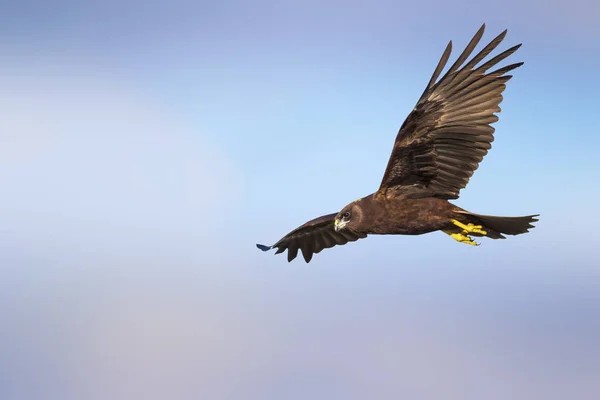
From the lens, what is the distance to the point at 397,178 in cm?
1037

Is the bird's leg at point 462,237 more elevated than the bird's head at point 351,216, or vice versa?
the bird's head at point 351,216

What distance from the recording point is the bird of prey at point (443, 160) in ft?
31.2

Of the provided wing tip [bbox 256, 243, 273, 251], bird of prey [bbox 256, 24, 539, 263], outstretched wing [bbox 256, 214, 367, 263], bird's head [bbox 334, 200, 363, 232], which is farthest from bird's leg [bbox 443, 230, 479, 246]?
wing tip [bbox 256, 243, 273, 251]

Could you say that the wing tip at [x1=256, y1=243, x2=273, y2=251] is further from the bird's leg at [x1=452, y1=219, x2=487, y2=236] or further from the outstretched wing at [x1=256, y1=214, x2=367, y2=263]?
the bird's leg at [x1=452, y1=219, x2=487, y2=236]

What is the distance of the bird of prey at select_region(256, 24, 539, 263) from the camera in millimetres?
9500

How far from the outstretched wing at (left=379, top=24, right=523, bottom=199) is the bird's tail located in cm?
62

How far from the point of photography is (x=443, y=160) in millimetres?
10086

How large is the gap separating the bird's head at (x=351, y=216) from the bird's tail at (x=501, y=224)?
5.86 ft

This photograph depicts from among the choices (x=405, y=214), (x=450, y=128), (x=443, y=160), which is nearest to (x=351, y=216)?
(x=405, y=214)

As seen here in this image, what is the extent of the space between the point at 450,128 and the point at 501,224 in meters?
1.76

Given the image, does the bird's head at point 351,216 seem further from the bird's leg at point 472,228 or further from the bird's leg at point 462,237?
the bird's leg at point 472,228

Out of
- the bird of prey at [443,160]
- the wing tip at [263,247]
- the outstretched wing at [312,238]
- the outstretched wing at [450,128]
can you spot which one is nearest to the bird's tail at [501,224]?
the bird of prey at [443,160]

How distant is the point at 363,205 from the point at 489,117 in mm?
2585

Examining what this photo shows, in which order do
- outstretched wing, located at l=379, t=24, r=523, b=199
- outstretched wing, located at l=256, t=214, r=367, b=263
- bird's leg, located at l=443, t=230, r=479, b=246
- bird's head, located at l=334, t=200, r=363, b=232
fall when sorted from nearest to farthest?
outstretched wing, located at l=379, t=24, r=523, b=199 → bird's leg, located at l=443, t=230, r=479, b=246 → bird's head, located at l=334, t=200, r=363, b=232 → outstretched wing, located at l=256, t=214, r=367, b=263
